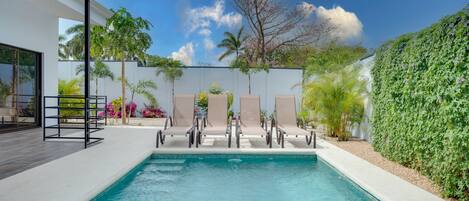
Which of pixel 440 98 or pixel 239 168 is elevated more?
pixel 440 98

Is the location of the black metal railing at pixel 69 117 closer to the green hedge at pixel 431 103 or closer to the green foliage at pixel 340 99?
the green foliage at pixel 340 99

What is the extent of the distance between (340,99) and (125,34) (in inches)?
325

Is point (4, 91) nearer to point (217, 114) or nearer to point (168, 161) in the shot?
point (168, 161)

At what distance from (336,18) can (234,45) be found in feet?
26.5

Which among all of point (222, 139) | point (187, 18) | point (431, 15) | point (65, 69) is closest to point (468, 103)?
point (222, 139)

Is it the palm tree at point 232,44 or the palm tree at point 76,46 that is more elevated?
the palm tree at point 76,46

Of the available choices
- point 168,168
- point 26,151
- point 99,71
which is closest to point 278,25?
point 99,71

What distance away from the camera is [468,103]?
12.8ft

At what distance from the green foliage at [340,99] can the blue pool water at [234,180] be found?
7.34 feet

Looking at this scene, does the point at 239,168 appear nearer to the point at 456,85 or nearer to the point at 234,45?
the point at 456,85

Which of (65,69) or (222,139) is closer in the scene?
(222,139)

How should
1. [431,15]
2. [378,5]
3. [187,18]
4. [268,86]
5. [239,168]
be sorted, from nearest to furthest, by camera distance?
[239,168], [268,86], [431,15], [378,5], [187,18]

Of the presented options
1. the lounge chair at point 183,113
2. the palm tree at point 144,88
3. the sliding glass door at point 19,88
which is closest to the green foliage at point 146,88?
the palm tree at point 144,88

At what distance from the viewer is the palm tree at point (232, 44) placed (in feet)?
91.6
